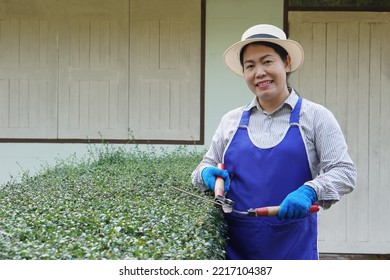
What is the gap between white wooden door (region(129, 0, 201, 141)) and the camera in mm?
8250

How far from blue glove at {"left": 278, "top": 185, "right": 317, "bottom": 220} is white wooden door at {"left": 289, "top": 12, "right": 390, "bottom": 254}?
5132 mm

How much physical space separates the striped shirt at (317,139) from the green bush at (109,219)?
49cm

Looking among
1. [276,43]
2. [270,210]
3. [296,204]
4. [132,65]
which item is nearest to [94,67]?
[132,65]

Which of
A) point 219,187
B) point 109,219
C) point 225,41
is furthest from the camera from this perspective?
point 225,41

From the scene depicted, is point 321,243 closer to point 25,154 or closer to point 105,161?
point 105,161

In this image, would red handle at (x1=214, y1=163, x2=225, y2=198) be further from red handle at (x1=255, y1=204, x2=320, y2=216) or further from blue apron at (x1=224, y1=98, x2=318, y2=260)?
red handle at (x1=255, y1=204, x2=320, y2=216)

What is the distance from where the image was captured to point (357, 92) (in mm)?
8438

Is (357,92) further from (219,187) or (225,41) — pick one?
(219,187)

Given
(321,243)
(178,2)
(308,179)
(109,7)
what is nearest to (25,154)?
(109,7)

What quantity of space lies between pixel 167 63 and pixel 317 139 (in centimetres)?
479

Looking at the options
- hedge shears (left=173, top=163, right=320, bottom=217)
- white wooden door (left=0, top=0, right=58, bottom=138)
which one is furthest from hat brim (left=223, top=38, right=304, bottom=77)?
white wooden door (left=0, top=0, right=58, bottom=138)

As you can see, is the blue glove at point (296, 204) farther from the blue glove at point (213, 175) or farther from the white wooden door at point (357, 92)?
the white wooden door at point (357, 92)

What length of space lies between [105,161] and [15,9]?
7.65 feet

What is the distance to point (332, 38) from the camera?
841 cm
